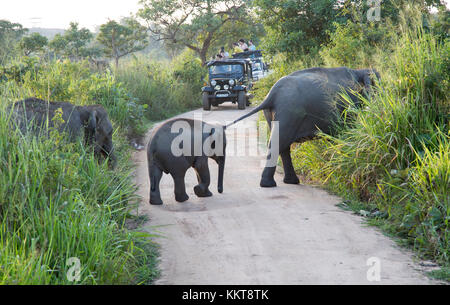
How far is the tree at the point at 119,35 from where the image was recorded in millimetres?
34000

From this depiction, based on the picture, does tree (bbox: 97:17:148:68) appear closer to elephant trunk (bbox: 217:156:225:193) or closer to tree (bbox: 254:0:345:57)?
tree (bbox: 254:0:345:57)

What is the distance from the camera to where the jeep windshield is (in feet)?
63.5

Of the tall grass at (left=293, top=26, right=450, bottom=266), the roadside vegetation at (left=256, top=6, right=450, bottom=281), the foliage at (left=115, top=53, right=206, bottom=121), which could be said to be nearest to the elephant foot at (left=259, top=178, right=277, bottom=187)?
the roadside vegetation at (left=256, top=6, right=450, bottom=281)

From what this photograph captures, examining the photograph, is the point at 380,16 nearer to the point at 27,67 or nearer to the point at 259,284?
the point at 27,67


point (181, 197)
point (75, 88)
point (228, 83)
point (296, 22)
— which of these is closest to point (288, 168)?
point (181, 197)

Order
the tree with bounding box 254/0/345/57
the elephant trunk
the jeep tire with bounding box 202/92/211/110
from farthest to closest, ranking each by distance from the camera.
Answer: the jeep tire with bounding box 202/92/211/110 < the tree with bounding box 254/0/345/57 < the elephant trunk

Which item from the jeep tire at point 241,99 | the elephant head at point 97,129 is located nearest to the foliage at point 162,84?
the jeep tire at point 241,99

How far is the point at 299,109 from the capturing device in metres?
7.07

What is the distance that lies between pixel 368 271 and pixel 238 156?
557cm

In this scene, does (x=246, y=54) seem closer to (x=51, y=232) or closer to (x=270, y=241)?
(x=270, y=241)

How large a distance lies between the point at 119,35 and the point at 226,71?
1817cm

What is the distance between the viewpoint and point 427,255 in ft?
15.0

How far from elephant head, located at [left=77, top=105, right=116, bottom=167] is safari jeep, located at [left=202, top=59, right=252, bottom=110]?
11.5m

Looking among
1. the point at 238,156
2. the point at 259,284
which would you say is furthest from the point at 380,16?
the point at 259,284
